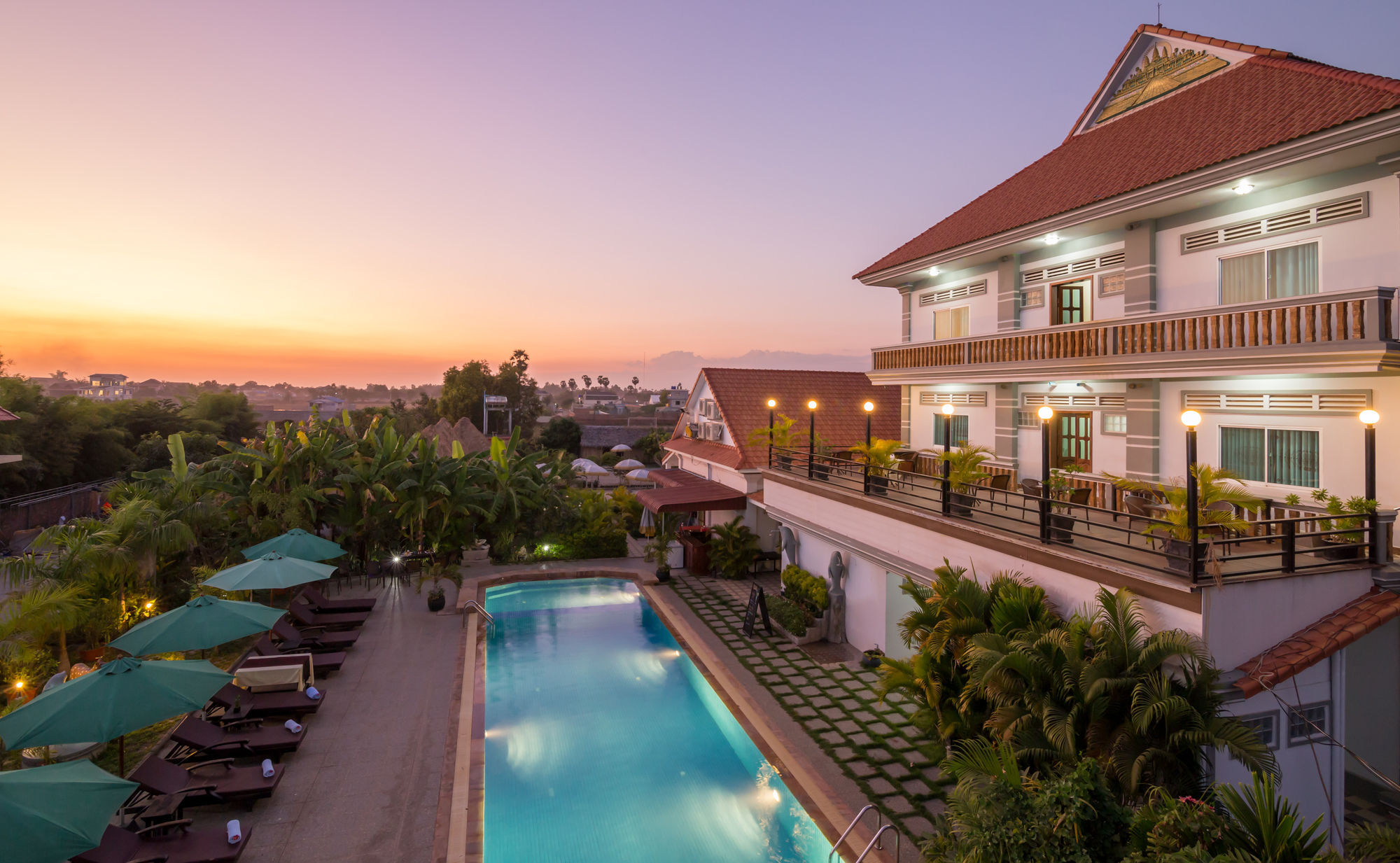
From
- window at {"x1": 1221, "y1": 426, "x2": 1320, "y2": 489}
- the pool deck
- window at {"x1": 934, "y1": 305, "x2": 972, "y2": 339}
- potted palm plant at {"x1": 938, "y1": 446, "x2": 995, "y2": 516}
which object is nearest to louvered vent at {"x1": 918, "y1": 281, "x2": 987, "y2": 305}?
window at {"x1": 934, "y1": 305, "x2": 972, "y2": 339}

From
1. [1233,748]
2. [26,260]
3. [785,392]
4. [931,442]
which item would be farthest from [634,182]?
[1233,748]

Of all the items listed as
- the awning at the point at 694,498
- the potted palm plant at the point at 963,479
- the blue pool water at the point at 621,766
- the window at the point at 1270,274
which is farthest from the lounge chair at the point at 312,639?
the window at the point at 1270,274

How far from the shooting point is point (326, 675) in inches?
547

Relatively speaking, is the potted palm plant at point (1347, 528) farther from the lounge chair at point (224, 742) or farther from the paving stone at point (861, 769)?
the lounge chair at point (224, 742)

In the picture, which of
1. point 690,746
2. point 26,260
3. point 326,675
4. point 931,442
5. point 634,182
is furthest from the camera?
point 634,182

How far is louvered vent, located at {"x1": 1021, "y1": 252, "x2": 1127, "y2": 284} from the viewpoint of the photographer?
587 inches

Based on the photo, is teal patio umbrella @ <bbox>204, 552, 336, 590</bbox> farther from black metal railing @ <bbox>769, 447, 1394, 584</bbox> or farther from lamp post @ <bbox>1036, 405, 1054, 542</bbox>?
lamp post @ <bbox>1036, 405, 1054, 542</bbox>

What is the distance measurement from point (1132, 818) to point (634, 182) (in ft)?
108

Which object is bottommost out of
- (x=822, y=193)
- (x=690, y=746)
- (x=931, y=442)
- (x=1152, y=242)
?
(x=690, y=746)

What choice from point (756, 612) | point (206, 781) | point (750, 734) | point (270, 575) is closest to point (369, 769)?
point (206, 781)

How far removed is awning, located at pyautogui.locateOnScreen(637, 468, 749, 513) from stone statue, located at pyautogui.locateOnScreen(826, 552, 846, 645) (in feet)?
23.0

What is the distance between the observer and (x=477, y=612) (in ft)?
59.3

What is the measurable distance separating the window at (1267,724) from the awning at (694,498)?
15.7 m

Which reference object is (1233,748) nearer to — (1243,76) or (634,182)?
(1243,76)
